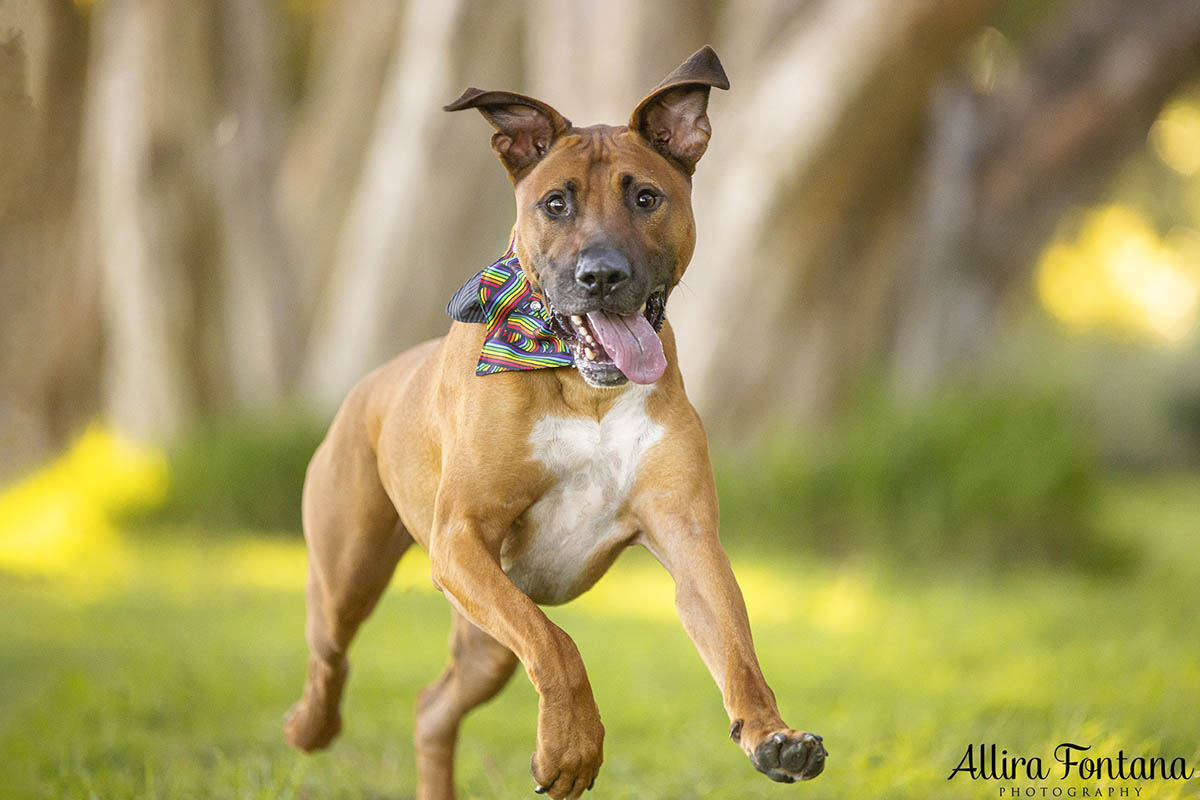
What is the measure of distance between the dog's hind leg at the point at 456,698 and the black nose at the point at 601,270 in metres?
1.68

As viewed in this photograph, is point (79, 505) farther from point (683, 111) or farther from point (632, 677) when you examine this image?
point (683, 111)

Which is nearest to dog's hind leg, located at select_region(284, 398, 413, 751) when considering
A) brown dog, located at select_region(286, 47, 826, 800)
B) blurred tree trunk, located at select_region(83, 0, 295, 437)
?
brown dog, located at select_region(286, 47, 826, 800)

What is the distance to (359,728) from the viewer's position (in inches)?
244

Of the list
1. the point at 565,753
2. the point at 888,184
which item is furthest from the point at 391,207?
the point at 565,753

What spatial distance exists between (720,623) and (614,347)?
79cm

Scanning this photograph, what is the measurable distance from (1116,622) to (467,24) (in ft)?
28.9

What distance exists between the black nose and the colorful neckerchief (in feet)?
0.81

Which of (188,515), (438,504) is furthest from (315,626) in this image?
(188,515)

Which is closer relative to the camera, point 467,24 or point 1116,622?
point 1116,622

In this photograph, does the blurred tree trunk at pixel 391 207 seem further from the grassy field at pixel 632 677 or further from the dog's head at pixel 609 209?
the dog's head at pixel 609 209

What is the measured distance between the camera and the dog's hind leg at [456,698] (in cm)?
478

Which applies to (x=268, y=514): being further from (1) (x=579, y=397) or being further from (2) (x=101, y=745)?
(1) (x=579, y=397)

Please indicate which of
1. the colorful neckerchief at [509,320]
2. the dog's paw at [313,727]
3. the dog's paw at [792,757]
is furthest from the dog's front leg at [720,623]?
the dog's paw at [313,727]

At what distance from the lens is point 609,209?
372cm
